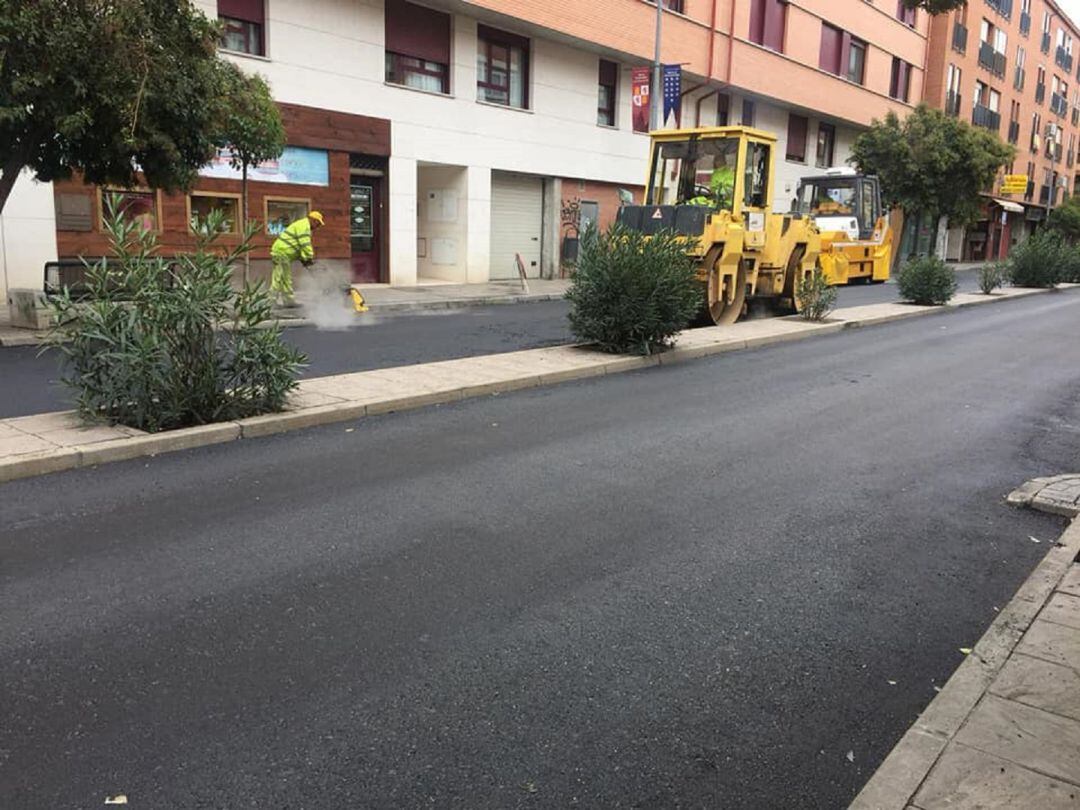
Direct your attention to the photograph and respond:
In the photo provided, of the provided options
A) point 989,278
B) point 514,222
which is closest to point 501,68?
A: point 514,222

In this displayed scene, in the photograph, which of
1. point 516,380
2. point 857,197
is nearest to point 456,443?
point 516,380

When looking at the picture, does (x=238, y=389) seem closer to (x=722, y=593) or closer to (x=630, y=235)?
(x=722, y=593)

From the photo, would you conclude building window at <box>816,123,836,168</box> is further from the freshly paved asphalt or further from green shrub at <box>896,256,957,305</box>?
the freshly paved asphalt

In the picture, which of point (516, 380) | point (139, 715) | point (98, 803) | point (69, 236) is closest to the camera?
point (98, 803)

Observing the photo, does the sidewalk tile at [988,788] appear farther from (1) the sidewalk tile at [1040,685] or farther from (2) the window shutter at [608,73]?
(2) the window shutter at [608,73]

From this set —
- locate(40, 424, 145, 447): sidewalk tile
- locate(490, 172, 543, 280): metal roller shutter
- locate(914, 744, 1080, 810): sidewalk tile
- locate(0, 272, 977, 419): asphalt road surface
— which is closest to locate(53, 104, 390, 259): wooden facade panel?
locate(0, 272, 977, 419): asphalt road surface

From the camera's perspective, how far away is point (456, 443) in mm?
7055

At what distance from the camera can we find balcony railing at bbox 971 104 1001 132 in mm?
49969

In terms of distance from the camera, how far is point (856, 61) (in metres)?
38.3

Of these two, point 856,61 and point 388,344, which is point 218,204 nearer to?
point 388,344

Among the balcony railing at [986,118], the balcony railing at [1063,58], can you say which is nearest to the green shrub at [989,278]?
the balcony railing at [986,118]

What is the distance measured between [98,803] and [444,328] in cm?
1197

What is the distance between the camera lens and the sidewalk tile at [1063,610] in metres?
3.86

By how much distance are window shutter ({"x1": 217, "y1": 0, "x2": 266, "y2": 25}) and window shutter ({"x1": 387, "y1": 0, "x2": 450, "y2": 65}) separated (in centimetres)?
341
